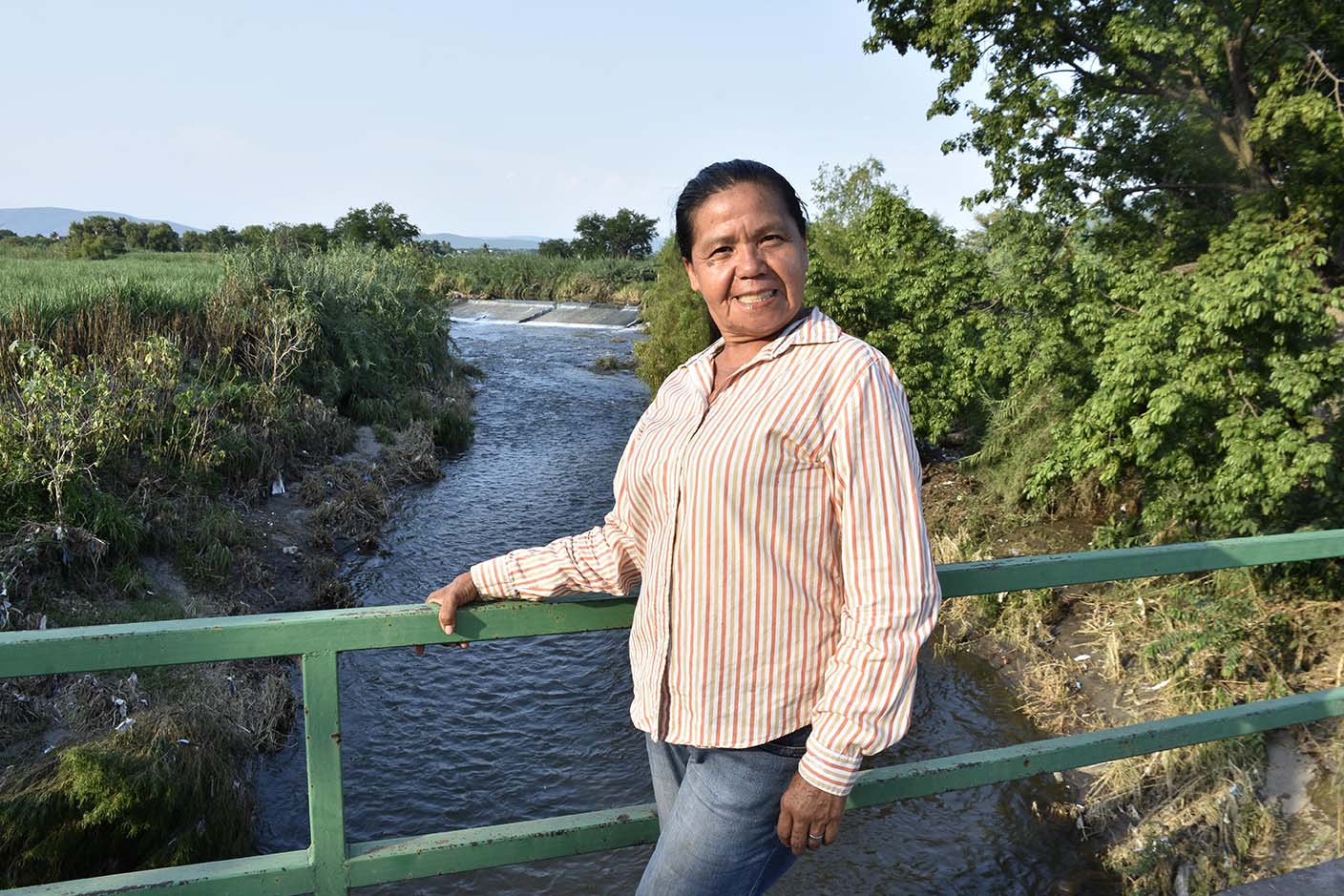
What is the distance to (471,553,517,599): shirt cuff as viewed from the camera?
1.85 meters

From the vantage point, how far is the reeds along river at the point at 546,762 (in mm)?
5445

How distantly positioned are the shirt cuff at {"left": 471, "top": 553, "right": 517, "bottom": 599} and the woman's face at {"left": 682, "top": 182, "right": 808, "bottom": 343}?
67 centimetres

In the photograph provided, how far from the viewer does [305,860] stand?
1.81 meters

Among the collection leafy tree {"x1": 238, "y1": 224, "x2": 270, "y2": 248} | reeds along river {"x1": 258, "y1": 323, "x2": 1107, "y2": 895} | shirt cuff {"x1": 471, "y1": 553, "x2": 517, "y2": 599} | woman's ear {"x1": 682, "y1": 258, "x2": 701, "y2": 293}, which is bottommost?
reeds along river {"x1": 258, "y1": 323, "x2": 1107, "y2": 895}

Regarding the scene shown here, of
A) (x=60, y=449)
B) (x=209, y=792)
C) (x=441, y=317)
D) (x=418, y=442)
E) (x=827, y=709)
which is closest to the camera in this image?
(x=827, y=709)

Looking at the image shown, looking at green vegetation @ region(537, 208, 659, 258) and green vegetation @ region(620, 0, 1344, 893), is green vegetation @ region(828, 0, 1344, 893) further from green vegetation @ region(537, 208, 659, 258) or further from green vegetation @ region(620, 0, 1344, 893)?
green vegetation @ region(537, 208, 659, 258)

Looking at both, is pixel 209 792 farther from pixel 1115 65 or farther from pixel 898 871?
pixel 1115 65

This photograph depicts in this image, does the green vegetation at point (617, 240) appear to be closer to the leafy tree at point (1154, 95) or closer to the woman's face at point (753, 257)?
the leafy tree at point (1154, 95)

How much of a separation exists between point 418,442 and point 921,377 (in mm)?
7486

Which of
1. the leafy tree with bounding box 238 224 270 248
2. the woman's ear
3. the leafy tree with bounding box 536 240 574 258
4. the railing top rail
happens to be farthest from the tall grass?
the woman's ear

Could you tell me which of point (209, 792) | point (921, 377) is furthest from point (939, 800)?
point (921, 377)

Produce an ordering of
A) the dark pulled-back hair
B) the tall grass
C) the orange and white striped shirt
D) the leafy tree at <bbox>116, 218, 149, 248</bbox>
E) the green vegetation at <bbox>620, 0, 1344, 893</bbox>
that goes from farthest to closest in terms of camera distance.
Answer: the tall grass
the leafy tree at <bbox>116, 218, 149, 248</bbox>
the green vegetation at <bbox>620, 0, 1344, 893</bbox>
the dark pulled-back hair
the orange and white striped shirt

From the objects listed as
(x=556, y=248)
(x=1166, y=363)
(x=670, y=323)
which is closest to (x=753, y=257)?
(x=1166, y=363)

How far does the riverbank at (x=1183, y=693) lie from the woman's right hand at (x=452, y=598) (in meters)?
3.90
